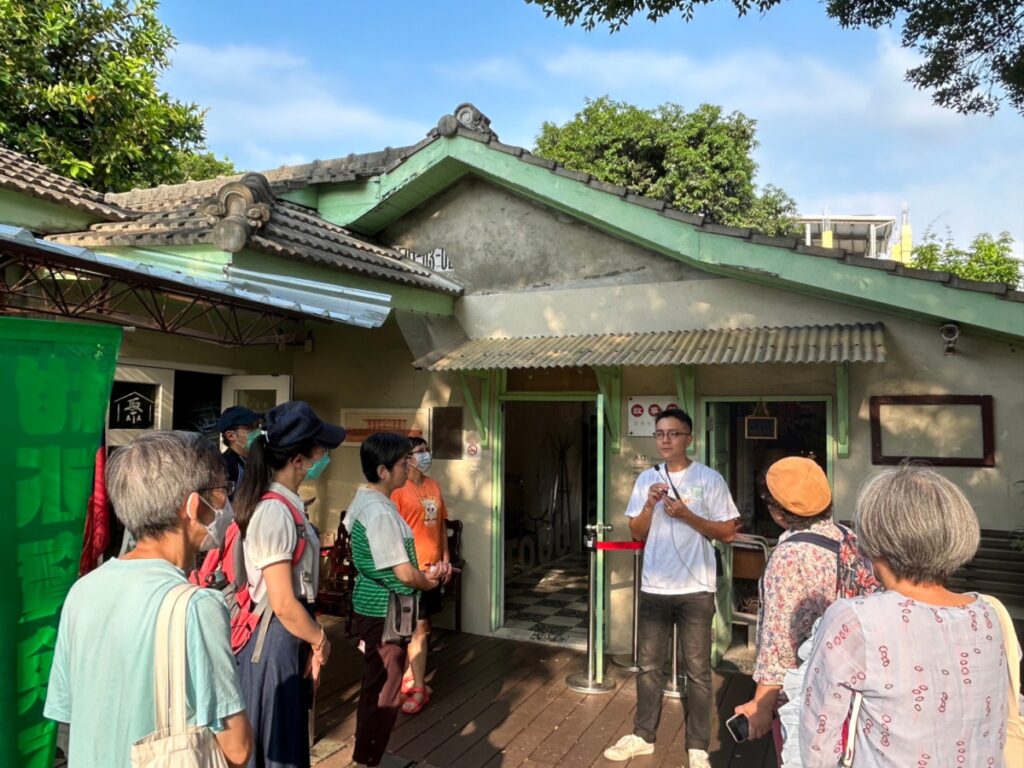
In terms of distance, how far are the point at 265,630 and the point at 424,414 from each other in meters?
4.30

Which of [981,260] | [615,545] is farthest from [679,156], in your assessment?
[615,545]

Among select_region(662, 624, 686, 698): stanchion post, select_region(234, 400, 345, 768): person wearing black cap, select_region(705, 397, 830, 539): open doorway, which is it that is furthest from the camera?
select_region(705, 397, 830, 539): open doorway

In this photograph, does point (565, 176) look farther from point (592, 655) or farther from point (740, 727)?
point (740, 727)

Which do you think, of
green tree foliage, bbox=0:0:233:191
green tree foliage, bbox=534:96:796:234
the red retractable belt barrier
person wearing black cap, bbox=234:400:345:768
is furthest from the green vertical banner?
green tree foliage, bbox=534:96:796:234

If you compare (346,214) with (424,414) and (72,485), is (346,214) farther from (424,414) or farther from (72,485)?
(72,485)

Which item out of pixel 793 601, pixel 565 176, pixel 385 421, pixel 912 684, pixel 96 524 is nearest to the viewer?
pixel 912 684

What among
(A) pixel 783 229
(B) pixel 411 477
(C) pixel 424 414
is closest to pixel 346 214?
(C) pixel 424 414

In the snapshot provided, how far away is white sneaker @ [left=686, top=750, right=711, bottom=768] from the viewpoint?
3.80 meters

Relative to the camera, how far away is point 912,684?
5.46 feet

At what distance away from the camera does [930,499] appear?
1.75m

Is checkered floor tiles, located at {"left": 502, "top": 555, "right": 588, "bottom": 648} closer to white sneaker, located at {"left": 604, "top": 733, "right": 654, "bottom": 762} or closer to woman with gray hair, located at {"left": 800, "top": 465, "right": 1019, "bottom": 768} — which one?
white sneaker, located at {"left": 604, "top": 733, "right": 654, "bottom": 762}

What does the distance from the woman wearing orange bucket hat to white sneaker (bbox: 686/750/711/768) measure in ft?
5.07

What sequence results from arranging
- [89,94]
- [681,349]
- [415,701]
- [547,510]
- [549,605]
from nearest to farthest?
[415,701]
[681,349]
[549,605]
[547,510]
[89,94]

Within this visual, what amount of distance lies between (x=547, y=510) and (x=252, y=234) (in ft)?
22.1
